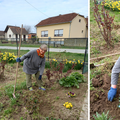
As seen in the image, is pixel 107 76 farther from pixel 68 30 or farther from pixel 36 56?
pixel 68 30

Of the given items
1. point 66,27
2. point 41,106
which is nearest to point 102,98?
point 41,106

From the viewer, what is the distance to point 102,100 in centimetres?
210

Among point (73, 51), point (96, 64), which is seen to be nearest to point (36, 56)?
point (96, 64)

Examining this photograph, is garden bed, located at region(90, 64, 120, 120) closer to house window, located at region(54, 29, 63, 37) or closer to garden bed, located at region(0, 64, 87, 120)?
garden bed, located at region(0, 64, 87, 120)

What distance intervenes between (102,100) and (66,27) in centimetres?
1647

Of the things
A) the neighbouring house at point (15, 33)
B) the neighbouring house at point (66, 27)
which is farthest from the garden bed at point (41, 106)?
the neighbouring house at point (66, 27)

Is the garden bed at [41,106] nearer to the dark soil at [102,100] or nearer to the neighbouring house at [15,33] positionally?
the dark soil at [102,100]

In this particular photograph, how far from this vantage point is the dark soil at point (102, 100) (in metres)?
1.87

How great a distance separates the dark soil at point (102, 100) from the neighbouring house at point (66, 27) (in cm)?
1557

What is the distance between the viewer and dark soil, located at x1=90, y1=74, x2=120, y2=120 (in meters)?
1.87

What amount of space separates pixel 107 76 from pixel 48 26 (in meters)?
18.3

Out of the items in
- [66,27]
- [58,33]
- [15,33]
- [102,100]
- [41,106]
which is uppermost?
[66,27]

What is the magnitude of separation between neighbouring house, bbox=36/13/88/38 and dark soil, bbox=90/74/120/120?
613 inches

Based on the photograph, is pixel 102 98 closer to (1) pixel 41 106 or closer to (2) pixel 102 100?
(2) pixel 102 100
